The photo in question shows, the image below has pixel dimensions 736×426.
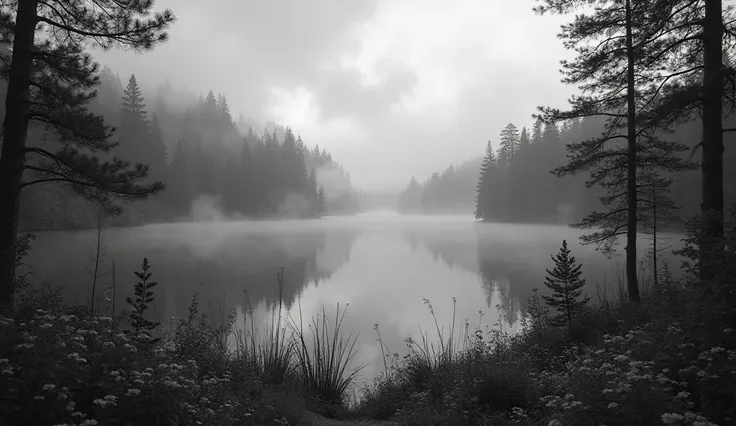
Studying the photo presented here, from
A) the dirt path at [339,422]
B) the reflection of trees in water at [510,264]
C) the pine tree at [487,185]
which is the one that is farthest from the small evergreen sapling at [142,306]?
the pine tree at [487,185]

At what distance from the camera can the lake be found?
1522 centimetres

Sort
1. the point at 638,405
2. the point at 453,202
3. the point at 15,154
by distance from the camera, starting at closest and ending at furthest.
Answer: the point at 638,405 < the point at 15,154 < the point at 453,202

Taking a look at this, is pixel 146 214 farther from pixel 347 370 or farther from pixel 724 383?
pixel 724 383

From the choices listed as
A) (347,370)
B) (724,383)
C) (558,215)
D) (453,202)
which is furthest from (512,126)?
(724,383)

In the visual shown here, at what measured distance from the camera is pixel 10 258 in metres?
7.47

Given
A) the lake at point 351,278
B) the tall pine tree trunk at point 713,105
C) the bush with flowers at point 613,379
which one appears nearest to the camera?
the bush with flowers at point 613,379

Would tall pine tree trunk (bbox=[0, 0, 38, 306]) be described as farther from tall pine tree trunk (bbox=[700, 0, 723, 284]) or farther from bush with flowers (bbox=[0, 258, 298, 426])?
tall pine tree trunk (bbox=[700, 0, 723, 284])

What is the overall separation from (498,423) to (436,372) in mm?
2393

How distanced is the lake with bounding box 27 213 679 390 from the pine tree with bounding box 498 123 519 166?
38920 millimetres

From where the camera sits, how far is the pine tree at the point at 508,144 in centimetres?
7319

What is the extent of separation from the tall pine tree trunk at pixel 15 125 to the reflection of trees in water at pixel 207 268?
14.3ft

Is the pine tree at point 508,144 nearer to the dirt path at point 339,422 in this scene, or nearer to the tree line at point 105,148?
the tree line at point 105,148

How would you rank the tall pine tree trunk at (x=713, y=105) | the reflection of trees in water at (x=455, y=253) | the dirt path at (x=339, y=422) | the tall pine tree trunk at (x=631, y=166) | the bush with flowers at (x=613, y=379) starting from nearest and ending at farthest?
the bush with flowers at (x=613, y=379) < the dirt path at (x=339, y=422) < the tall pine tree trunk at (x=713, y=105) < the tall pine tree trunk at (x=631, y=166) < the reflection of trees in water at (x=455, y=253)

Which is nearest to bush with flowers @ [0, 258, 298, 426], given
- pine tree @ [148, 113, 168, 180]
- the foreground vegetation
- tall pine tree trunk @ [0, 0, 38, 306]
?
the foreground vegetation
